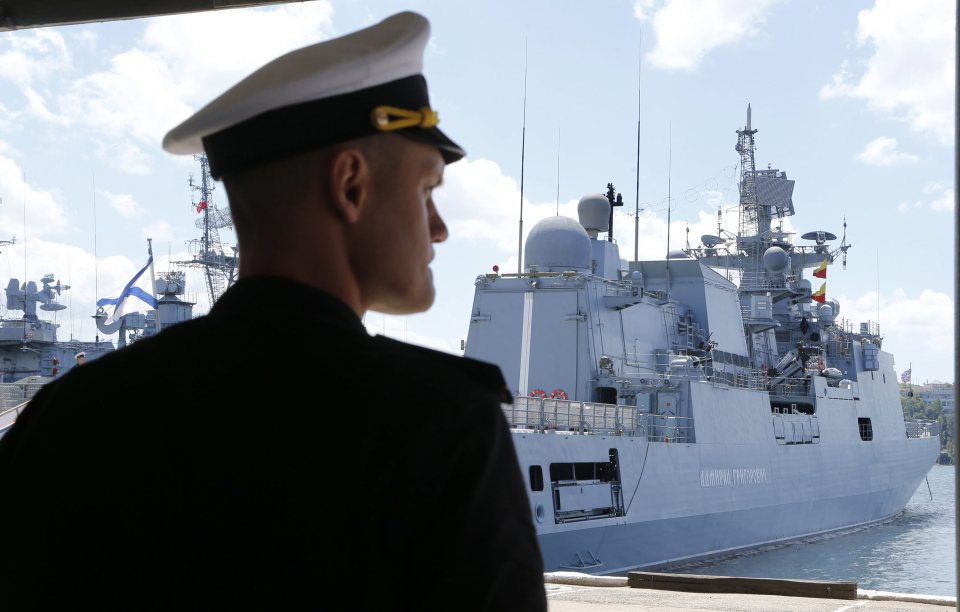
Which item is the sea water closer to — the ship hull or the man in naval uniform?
the ship hull

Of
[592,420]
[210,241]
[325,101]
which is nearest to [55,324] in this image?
[210,241]

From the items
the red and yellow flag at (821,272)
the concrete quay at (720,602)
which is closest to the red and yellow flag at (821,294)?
the red and yellow flag at (821,272)

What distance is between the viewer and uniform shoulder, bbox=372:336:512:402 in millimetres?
990

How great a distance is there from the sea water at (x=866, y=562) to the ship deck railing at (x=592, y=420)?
8.19ft

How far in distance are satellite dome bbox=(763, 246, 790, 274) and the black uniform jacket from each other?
3064cm

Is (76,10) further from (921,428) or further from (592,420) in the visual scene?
(921,428)

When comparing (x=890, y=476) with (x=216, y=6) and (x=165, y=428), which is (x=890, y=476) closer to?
(x=216, y=6)

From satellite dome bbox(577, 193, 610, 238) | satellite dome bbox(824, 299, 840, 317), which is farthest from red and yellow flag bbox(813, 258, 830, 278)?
satellite dome bbox(577, 193, 610, 238)

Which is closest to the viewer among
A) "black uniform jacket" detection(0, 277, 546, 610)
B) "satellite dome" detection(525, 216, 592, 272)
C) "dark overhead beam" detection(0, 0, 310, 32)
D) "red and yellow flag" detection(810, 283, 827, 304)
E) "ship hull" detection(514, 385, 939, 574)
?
"black uniform jacket" detection(0, 277, 546, 610)

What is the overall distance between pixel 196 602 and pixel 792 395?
27.2 meters

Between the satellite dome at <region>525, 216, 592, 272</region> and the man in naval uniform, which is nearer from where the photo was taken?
the man in naval uniform

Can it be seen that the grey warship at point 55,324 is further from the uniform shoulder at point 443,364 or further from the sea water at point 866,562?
the uniform shoulder at point 443,364

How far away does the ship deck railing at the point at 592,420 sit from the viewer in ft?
51.8

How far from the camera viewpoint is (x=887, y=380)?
33781mm
